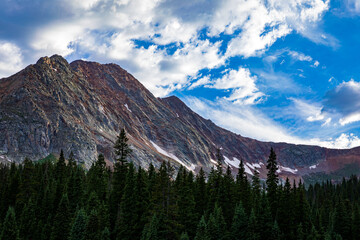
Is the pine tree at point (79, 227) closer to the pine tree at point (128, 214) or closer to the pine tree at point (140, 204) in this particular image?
the pine tree at point (128, 214)

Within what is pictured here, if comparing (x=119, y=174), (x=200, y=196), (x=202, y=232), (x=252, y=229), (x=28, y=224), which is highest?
(x=119, y=174)

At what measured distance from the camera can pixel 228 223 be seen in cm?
4891

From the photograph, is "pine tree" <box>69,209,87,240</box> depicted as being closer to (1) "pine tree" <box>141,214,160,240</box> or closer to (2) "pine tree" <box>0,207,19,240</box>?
(1) "pine tree" <box>141,214,160,240</box>

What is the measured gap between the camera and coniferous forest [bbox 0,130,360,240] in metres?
39.7

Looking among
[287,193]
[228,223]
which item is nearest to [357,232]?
[287,193]

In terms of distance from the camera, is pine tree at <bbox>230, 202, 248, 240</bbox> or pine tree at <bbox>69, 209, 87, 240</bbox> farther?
pine tree at <bbox>230, 202, 248, 240</bbox>

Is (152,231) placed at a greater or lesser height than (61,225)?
greater

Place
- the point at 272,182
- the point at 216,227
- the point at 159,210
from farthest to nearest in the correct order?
the point at 272,182 < the point at 216,227 < the point at 159,210

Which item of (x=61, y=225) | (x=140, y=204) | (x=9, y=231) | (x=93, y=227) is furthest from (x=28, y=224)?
(x=140, y=204)

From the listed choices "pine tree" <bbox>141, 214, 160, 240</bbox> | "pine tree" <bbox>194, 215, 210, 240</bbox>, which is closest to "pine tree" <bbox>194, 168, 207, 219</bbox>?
"pine tree" <bbox>194, 215, 210, 240</bbox>

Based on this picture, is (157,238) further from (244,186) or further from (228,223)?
(244,186)

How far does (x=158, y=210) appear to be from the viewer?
3925 cm

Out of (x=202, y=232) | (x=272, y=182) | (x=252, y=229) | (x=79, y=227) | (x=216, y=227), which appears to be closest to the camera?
(x=202, y=232)

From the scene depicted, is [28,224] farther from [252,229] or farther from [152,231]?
[252,229]
